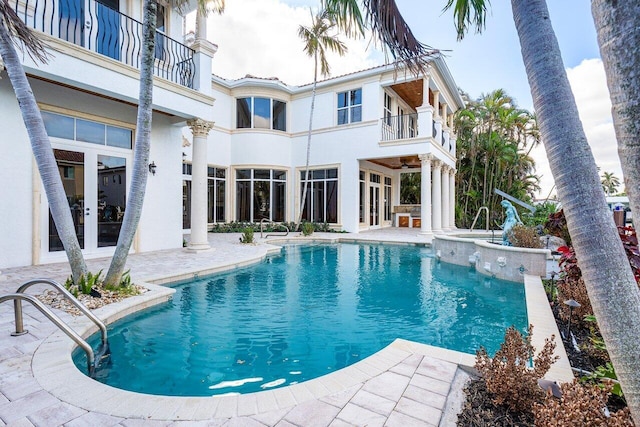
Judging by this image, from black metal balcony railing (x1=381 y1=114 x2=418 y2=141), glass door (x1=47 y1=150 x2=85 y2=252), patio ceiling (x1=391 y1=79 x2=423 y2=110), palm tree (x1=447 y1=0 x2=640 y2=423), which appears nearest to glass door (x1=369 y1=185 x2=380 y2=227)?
black metal balcony railing (x1=381 y1=114 x2=418 y2=141)

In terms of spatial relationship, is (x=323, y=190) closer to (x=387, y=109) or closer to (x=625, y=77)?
(x=387, y=109)

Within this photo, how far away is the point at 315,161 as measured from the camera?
17.9 meters

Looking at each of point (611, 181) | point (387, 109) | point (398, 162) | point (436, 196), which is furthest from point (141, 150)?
point (611, 181)

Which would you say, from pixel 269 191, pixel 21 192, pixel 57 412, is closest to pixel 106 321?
pixel 57 412

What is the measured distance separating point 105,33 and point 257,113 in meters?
9.16

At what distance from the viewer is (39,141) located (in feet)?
16.7

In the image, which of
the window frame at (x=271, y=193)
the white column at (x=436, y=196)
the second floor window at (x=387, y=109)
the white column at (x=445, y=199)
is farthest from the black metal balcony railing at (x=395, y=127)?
the window frame at (x=271, y=193)

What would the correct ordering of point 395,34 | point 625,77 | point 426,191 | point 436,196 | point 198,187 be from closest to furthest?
point 625,77, point 395,34, point 198,187, point 426,191, point 436,196

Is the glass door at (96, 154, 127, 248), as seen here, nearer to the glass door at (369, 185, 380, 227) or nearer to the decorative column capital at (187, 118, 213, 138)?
the decorative column capital at (187, 118, 213, 138)

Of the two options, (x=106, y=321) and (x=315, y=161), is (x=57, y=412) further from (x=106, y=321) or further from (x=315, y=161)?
(x=315, y=161)

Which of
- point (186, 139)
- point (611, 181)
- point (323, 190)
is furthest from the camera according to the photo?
point (611, 181)

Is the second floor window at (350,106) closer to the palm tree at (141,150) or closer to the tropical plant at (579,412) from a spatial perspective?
the palm tree at (141,150)

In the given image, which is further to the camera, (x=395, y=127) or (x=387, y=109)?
(x=395, y=127)

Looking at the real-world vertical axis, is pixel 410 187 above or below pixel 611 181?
below
